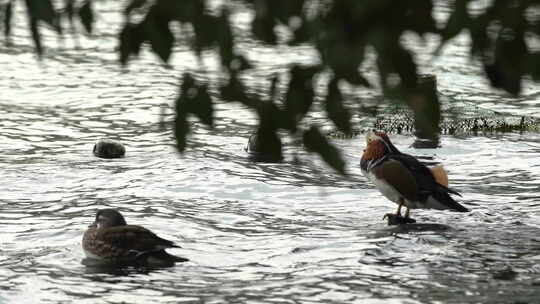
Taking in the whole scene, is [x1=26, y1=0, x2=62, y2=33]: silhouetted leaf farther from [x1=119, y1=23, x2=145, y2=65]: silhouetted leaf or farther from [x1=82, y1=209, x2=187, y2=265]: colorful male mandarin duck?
[x1=82, y1=209, x2=187, y2=265]: colorful male mandarin duck

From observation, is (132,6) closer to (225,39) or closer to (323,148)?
(225,39)

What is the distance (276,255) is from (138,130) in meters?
8.17

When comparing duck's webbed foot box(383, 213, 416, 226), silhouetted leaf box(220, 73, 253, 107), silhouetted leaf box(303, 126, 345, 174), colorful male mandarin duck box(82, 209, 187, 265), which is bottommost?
duck's webbed foot box(383, 213, 416, 226)

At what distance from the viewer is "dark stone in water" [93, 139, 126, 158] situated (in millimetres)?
17516

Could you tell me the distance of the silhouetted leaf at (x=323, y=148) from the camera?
509cm

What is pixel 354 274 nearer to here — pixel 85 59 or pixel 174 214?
pixel 174 214

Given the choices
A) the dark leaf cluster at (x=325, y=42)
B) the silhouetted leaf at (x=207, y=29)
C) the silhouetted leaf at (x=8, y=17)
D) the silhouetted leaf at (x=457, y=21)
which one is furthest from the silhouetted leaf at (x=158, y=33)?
the silhouetted leaf at (x=457, y=21)

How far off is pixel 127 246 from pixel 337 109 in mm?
6489

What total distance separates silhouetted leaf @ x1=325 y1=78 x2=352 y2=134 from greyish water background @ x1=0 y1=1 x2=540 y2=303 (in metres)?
0.22

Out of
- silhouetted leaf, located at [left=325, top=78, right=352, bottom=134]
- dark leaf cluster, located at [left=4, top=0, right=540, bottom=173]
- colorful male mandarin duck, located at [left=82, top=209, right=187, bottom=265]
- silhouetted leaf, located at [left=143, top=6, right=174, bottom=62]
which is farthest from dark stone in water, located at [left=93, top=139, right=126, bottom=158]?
Result: silhouetted leaf, located at [left=325, top=78, right=352, bottom=134]

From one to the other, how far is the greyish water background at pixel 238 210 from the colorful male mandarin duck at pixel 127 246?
7.9 inches

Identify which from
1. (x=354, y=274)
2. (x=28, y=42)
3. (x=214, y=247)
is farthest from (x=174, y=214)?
(x=28, y=42)

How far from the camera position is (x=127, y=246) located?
11.6m

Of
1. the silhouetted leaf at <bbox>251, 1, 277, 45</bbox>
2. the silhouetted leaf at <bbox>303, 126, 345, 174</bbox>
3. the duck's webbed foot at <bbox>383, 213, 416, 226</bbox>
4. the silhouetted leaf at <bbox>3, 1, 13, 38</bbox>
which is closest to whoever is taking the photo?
the silhouetted leaf at <bbox>303, 126, 345, 174</bbox>
